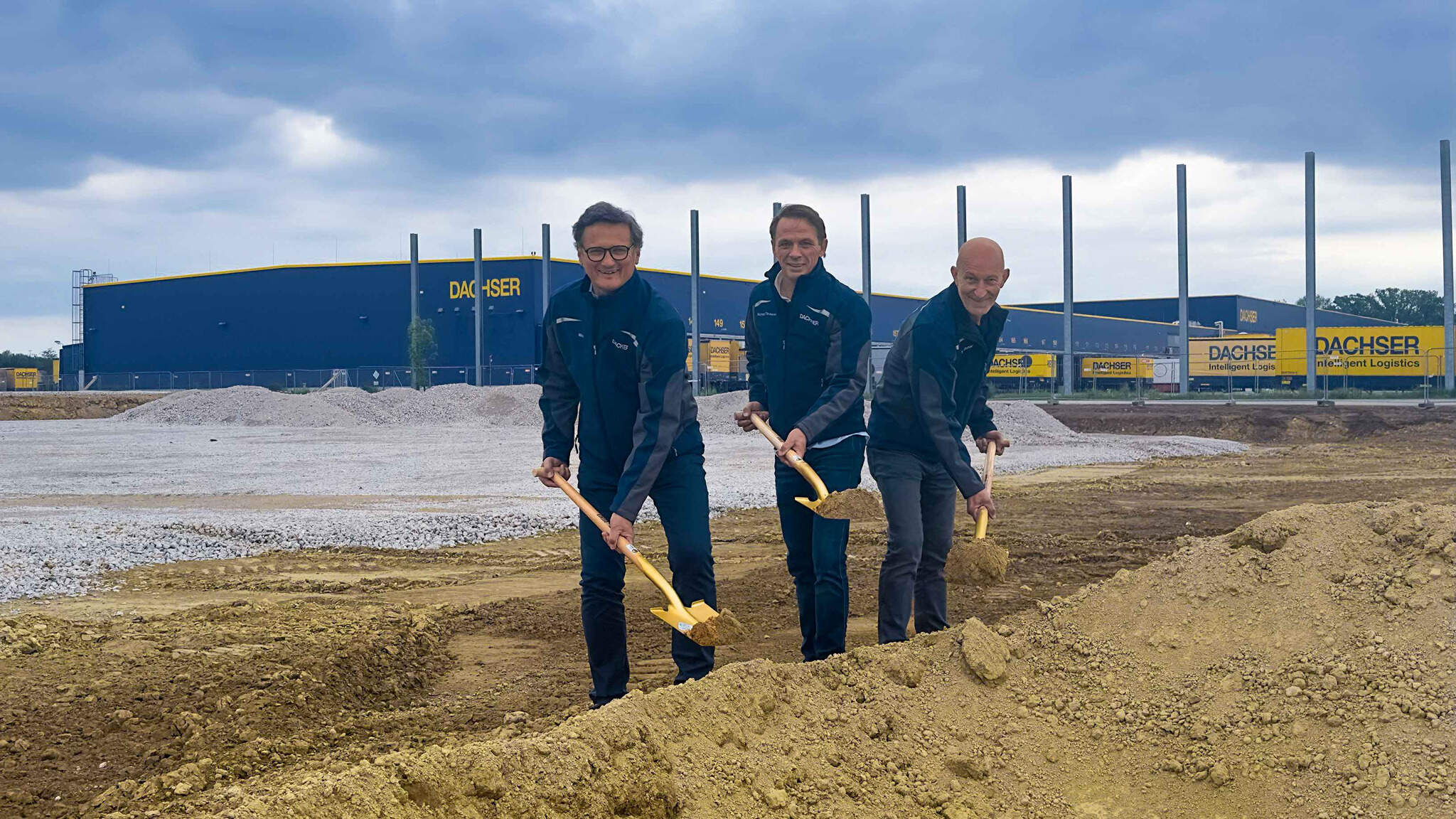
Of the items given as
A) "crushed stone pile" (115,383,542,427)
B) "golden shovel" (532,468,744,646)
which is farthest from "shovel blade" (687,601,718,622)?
"crushed stone pile" (115,383,542,427)

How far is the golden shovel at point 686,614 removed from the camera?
425 centimetres

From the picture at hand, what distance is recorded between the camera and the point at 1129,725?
4.07 meters

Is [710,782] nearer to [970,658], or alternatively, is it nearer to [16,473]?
[970,658]

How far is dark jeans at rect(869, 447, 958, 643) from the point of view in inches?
192

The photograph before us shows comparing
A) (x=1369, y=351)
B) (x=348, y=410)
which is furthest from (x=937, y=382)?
(x=1369, y=351)

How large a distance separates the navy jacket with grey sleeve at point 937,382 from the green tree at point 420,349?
4254 cm

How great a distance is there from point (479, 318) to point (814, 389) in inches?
1639

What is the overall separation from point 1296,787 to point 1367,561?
144cm

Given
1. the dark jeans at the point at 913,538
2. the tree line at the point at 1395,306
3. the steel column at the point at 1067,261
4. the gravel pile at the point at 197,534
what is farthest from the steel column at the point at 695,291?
the tree line at the point at 1395,306

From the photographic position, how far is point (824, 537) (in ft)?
16.0

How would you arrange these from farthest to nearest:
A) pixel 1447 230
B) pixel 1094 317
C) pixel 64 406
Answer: pixel 1094 317 → pixel 64 406 → pixel 1447 230

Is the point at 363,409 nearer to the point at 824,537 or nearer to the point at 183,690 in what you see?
the point at 183,690

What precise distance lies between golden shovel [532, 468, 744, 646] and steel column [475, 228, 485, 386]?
4094 cm

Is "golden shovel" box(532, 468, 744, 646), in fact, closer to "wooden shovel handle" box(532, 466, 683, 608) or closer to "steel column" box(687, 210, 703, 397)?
"wooden shovel handle" box(532, 466, 683, 608)
